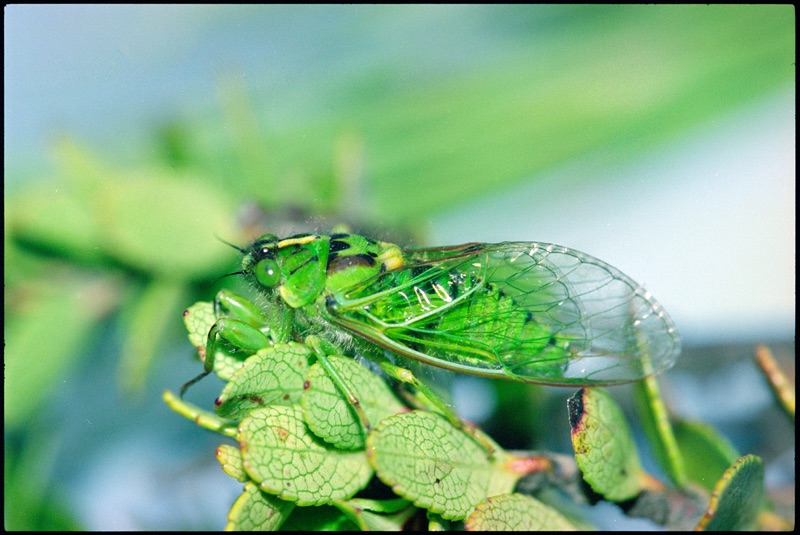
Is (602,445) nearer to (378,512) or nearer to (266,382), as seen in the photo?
(378,512)

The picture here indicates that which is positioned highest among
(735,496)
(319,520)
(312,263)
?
(312,263)

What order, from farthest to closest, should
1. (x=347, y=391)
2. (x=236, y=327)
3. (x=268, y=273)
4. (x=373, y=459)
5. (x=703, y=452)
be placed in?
(x=268, y=273), (x=703, y=452), (x=236, y=327), (x=347, y=391), (x=373, y=459)

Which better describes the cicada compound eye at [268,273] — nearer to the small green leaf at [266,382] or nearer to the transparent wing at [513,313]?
the transparent wing at [513,313]

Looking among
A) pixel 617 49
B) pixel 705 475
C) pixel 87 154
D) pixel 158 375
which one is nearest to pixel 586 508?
pixel 705 475

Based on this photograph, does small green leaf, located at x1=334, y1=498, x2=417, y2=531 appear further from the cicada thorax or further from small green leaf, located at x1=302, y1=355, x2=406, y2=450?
the cicada thorax

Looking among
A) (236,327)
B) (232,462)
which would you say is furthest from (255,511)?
(236,327)

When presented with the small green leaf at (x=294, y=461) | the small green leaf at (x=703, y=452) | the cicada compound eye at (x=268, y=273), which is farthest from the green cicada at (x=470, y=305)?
the small green leaf at (x=294, y=461)

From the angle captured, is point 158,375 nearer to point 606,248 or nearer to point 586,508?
point 586,508

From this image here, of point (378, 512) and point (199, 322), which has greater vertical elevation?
point (199, 322)

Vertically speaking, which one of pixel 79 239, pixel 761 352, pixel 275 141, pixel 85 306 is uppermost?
pixel 275 141
